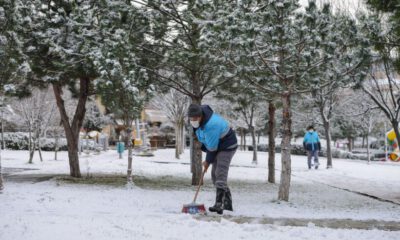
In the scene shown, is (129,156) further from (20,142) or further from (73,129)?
(20,142)

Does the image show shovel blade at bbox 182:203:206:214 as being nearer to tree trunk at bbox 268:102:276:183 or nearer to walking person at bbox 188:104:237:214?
walking person at bbox 188:104:237:214

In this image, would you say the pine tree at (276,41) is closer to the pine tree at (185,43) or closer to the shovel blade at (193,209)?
the pine tree at (185,43)

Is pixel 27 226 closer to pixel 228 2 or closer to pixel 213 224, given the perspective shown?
pixel 213 224

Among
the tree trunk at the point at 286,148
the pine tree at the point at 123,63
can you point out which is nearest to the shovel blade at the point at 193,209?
the tree trunk at the point at 286,148

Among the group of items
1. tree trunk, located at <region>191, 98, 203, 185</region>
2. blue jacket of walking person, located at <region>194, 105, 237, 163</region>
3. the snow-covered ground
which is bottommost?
the snow-covered ground

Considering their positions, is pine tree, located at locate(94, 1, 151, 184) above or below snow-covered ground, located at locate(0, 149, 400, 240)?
above

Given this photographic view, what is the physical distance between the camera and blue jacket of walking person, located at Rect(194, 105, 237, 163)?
611cm

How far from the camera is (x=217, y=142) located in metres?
6.20

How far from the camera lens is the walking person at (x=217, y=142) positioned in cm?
609

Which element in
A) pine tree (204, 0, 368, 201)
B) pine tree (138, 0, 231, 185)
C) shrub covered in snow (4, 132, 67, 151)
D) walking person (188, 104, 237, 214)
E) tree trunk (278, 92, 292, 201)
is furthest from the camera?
shrub covered in snow (4, 132, 67, 151)

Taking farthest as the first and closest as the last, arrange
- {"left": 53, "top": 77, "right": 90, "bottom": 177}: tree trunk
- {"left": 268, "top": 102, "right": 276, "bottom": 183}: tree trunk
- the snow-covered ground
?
1. {"left": 53, "top": 77, "right": 90, "bottom": 177}: tree trunk
2. {"left": 268, "top": 102, "right": 276, "bottom": 183}: tree trunk
3. the snow-covered ground

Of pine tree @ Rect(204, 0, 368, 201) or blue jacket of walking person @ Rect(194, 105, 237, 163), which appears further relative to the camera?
pine tree @ Rect(204, 0, 368, 201)

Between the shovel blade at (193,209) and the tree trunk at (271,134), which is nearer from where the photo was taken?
the shovel blade at (193,209)

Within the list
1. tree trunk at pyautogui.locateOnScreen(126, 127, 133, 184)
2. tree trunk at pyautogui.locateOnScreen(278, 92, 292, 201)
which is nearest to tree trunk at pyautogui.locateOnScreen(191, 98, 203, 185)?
tree trunk at pyautogui.locateOnScreen(126, 127, 133, 184)
